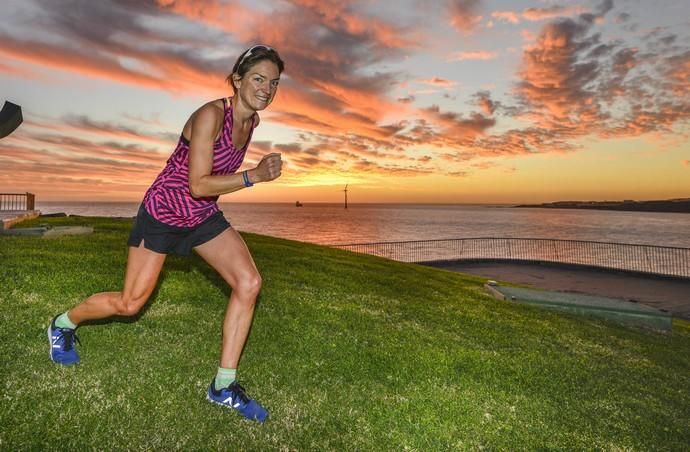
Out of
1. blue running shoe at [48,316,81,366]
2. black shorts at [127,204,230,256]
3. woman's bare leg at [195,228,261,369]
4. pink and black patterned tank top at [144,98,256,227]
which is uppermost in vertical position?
pink and black patterned tank top at [144,98,256,227]

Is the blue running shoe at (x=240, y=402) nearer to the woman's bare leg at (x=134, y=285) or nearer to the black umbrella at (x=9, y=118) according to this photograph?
the woman's bare leg at (x=134, y=285)

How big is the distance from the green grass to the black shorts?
1.52m

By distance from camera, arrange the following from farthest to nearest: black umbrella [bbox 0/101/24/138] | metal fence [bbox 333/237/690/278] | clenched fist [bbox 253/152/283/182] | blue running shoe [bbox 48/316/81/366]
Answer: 1. metal fence [bbox 333/237/690/278]
2. black umbrella [bbox 0/101/24/138]
3. blue running shoe [bbox 48/316/81/366]
4. clenched fist [bbox 253/152/283/182]

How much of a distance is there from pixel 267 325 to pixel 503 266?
3368 cm

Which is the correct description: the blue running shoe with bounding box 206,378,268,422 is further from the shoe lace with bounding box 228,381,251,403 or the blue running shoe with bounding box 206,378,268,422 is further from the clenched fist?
the clenched fist

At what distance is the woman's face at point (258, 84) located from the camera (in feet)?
12.4

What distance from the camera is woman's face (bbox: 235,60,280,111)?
3.78 meters

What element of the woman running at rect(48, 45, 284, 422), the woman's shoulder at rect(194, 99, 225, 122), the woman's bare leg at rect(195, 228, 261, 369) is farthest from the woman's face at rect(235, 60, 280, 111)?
the woman's bare leg at rect(195, 228, 261, 369)

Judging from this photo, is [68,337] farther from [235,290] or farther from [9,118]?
[9,118]

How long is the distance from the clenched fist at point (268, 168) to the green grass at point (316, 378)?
2327 millimetres

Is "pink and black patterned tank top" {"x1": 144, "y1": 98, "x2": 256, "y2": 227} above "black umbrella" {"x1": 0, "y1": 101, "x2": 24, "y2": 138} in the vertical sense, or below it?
below

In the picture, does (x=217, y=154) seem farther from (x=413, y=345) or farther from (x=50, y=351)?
(x=413, y=345)

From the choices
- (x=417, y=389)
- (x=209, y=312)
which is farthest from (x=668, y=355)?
(x=209, y=312)

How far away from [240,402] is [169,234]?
1.75 meters
